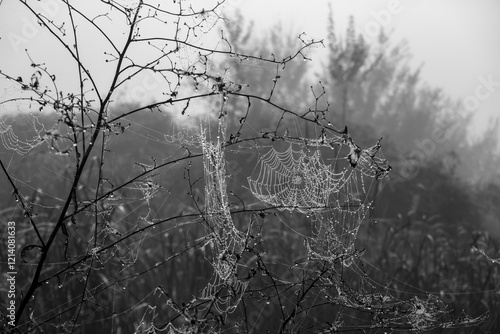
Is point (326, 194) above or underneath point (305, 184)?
underneath

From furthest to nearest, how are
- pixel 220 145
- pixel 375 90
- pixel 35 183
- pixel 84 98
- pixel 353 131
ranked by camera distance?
pixel 375 90 → pixel 353 131 → pixel 35 183 → pixel 220 145 → pixel 84 98

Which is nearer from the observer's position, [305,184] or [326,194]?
[326,194]

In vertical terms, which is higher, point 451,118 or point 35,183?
point 451,118

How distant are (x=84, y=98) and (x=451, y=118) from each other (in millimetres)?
19537

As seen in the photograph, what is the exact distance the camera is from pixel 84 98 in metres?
1.55

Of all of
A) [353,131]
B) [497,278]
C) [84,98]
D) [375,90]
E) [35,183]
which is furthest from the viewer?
[375,90]

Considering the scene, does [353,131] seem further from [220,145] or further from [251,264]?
[220,145]

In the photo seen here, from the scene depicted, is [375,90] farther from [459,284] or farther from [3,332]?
[3,332]

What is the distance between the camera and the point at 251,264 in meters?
4.35

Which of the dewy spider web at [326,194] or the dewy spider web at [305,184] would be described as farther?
the dewy spider web at [305,184]

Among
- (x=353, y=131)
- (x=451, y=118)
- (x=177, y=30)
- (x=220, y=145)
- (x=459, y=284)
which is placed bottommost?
(x=459, y=284)

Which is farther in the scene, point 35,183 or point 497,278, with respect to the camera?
point 35,183

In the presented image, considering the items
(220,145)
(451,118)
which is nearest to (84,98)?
(220,145)

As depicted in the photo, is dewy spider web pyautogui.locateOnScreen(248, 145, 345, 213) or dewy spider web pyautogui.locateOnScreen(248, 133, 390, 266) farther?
dewy spider web pyautogui.locateOnScreen(248, 145, 345, 213)
